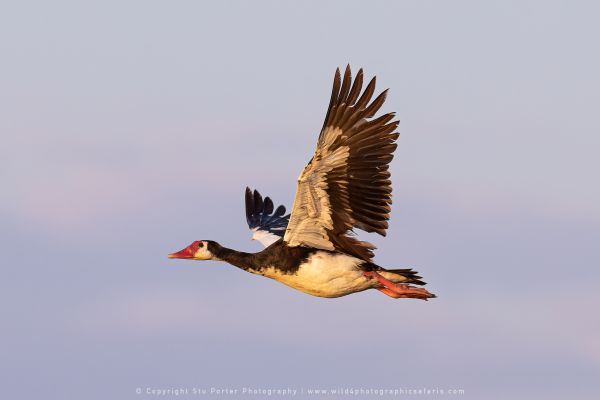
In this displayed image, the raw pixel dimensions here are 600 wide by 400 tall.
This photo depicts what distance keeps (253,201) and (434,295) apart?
557cm

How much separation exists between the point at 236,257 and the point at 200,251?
100 cm

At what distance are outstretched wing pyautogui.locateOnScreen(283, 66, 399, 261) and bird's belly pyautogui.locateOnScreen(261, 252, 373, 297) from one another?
0.19 metres

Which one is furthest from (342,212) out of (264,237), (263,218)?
(263,218)

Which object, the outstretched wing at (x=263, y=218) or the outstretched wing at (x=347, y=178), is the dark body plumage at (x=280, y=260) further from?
the outstretched wing at (x=263, y=218)

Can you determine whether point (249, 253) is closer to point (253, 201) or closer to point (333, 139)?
point (333, 139)

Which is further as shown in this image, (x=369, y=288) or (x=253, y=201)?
(x=253, y=201)

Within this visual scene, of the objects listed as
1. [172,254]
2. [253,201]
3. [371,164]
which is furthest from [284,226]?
[371,164]

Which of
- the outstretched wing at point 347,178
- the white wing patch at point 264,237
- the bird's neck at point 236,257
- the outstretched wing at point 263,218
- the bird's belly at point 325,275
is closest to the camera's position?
the outstretched wing at point 347,178

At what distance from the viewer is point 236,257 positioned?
19562 millimetres

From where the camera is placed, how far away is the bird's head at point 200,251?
20250 mm

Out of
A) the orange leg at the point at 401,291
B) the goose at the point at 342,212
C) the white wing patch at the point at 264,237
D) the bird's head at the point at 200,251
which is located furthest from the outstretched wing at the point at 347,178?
the white wing patch at the point at 264,237

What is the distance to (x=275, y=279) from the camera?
19.3 m

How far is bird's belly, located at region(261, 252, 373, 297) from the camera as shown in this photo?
18.9m

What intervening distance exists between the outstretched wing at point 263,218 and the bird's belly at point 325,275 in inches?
126
